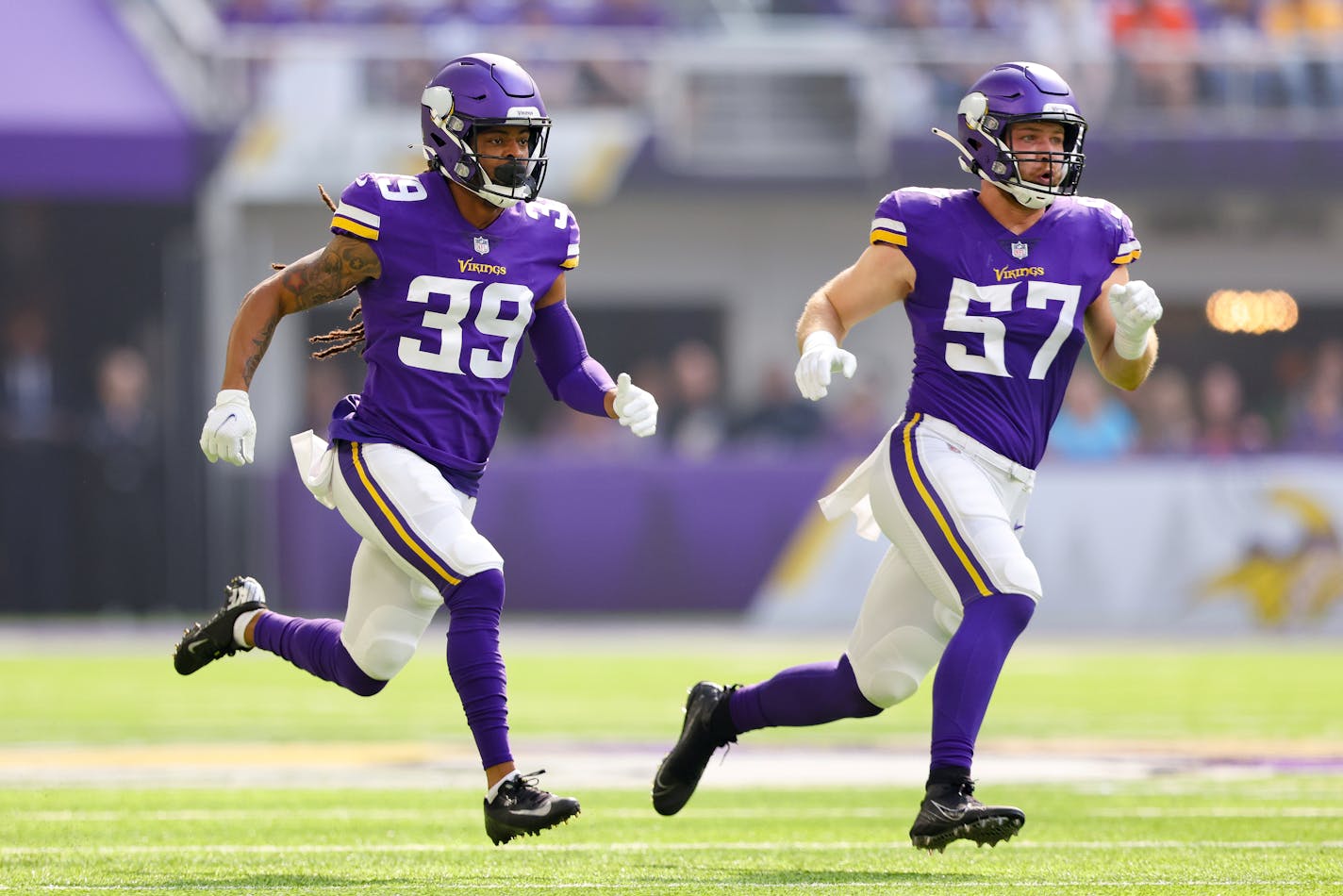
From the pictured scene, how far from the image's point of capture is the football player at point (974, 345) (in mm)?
5352

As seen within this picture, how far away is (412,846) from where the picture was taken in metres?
5.63

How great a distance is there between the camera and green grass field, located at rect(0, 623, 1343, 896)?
5113 millimetres

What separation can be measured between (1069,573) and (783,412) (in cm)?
244

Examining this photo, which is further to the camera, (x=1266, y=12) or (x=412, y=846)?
(x=1266, y=12)

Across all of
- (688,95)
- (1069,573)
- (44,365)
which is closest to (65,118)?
(44,365)

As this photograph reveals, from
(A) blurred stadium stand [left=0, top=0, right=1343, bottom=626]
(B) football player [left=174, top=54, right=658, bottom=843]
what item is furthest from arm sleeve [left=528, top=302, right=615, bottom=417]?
(A) blurred stadium stand [left=0, top=0, right=1343, bottom=626]

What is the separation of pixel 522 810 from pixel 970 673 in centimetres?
105

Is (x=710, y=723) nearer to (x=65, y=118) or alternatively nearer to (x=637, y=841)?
(x=637, y=841)

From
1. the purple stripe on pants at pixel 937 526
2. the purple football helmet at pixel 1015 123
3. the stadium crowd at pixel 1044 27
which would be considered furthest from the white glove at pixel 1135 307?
the stadium crowd at pixel 1044 27

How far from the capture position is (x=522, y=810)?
5.05m

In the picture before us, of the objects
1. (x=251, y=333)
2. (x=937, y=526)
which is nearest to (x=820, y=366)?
(x=937, y=526)

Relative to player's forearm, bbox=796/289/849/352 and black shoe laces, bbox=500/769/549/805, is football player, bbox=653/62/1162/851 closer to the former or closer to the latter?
player's forearm, bbox=796/289/849/352

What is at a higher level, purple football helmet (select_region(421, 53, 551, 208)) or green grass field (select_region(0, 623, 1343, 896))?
purple football helmet (select_region(421, 53, 551, 208))

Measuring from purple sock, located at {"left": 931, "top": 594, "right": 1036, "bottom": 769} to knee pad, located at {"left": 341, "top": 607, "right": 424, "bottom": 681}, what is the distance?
1272mm
